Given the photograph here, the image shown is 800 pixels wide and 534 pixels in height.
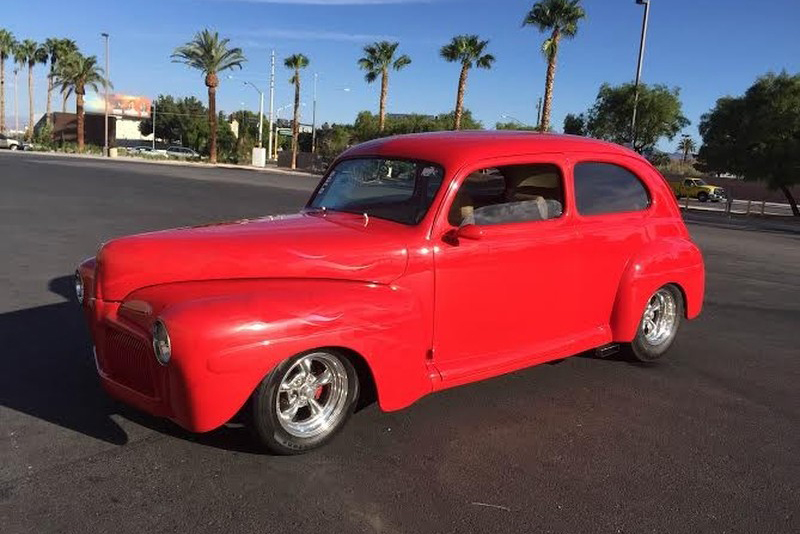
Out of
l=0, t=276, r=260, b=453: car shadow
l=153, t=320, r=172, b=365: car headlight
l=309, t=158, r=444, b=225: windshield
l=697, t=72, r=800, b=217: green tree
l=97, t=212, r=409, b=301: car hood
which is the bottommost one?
l=0, t=276, r=260, b=453: car shadow

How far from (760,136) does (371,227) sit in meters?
33.6

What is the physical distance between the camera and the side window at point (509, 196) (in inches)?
160

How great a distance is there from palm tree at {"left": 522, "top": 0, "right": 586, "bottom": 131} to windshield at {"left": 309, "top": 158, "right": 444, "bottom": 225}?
31.6 metres

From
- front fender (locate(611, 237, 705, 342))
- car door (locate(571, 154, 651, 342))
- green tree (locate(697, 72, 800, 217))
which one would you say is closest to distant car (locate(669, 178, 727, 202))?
green tree (locate(697, 72, 800, 217))

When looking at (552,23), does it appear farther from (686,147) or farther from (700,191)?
(686,147)

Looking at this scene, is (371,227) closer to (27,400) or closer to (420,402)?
(420,402)

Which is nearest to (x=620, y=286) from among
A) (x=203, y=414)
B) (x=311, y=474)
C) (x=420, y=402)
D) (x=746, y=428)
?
(x=746, y=428)

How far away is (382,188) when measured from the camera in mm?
4367

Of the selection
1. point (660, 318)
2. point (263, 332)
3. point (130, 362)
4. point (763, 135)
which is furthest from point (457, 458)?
point (763, 135)

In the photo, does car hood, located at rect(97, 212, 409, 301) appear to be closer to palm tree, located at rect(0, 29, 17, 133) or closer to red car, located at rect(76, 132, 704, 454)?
red car, located at rect(76, 132, 704, 454)

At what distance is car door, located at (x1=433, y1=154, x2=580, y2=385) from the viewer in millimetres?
3910

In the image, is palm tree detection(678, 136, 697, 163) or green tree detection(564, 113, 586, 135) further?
palm tree detection(678, 136, 697, 163)

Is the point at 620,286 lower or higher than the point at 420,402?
higher

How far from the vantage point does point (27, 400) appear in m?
4.11
